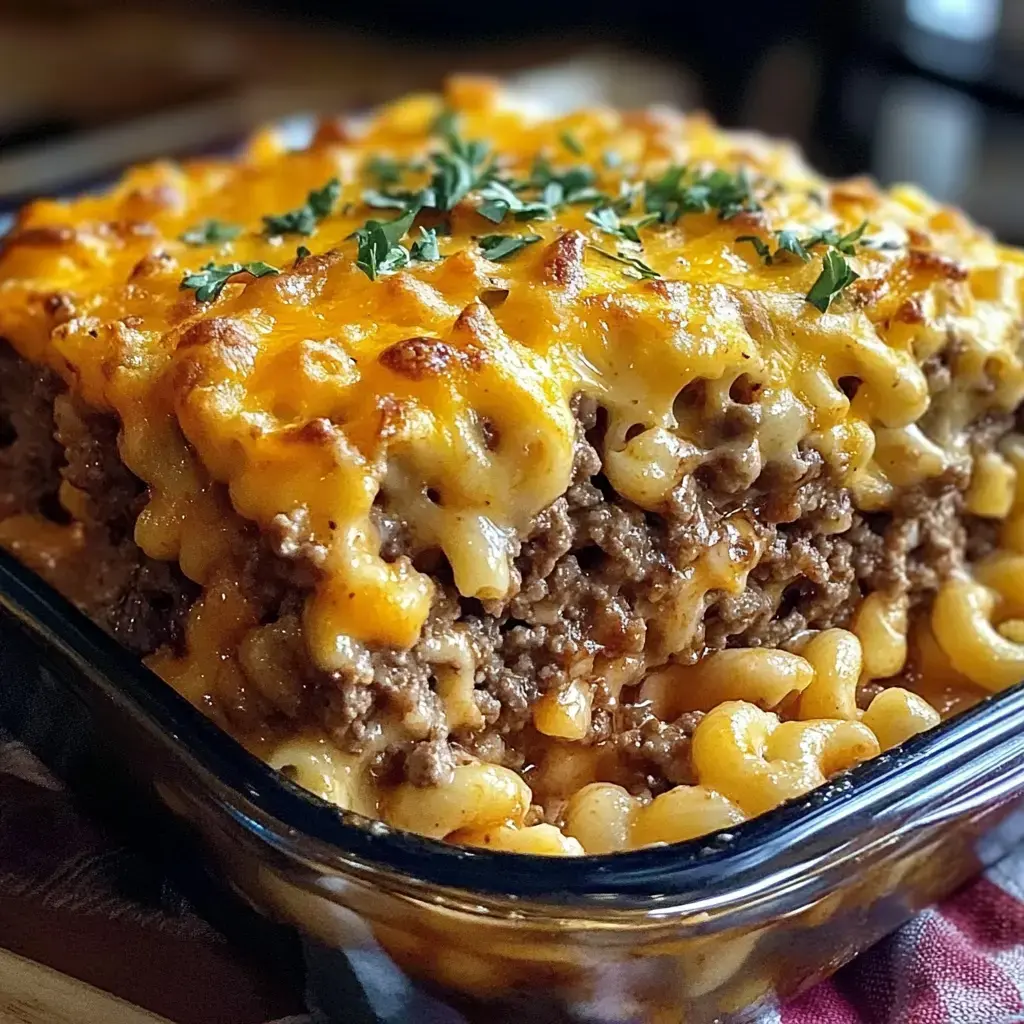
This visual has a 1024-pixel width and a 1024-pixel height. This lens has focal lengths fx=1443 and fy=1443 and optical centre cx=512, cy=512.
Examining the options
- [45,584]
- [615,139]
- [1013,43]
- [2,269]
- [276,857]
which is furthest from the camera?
[1013,43]

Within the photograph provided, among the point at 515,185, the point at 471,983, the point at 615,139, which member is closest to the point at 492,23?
the point at 615,139

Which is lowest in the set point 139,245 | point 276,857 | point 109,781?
point 109,781

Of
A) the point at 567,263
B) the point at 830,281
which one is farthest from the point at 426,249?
the point at 830,281

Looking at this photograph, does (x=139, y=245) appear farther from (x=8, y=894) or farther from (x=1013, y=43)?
(x=1013, y=43)

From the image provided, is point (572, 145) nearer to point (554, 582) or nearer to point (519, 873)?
point (554, 582)

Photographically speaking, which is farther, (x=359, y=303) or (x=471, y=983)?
(x=359, y=303)

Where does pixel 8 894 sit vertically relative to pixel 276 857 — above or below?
below

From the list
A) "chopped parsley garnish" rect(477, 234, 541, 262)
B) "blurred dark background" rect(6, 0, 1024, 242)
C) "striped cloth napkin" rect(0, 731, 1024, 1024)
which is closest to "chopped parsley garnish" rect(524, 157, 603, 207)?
"chopped parsley garnish" rect(477, 234, 541, 262)
